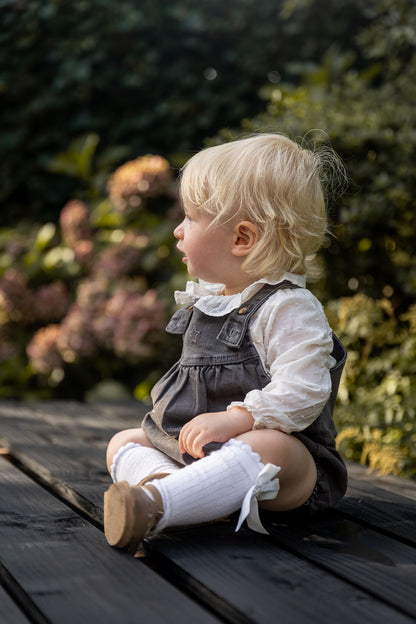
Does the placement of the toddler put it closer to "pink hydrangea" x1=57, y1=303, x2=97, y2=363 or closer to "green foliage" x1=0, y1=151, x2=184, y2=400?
"green foliage" x1=0, y1=151, x2=184, y2=400

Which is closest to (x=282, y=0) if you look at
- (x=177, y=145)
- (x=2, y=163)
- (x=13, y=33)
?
(x=177, y=145)

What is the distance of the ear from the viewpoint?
1.64 metres

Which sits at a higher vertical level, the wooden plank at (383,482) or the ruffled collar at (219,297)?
the ruffled collar at (219,297)

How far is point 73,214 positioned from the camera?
4359 millimetres

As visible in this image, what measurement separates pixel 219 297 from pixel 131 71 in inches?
159

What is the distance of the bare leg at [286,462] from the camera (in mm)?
1483

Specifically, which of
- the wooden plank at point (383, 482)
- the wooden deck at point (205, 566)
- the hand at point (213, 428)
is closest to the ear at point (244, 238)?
the hand at point (213, 428)

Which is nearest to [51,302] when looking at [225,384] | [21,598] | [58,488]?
[58,488]

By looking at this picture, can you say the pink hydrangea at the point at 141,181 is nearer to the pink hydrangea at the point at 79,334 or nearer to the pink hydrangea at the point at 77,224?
the pink hydrangea at the point at 77,224

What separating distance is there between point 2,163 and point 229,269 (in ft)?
13.4

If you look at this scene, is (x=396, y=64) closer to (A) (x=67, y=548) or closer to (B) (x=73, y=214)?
(B) (x=73, y=214)

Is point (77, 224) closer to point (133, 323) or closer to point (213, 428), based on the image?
point (133, 323)

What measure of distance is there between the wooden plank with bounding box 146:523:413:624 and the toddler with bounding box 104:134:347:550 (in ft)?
0.21

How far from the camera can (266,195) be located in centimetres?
162
